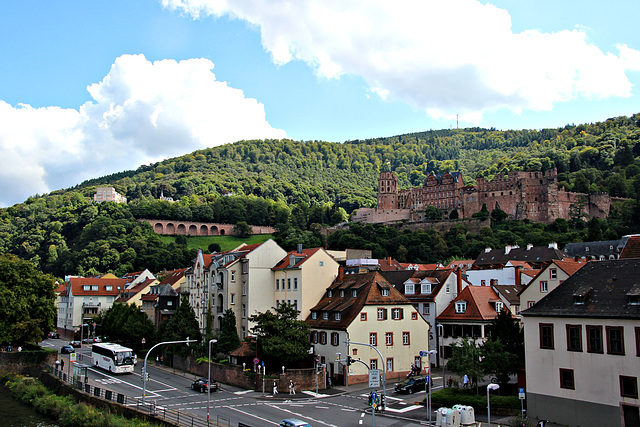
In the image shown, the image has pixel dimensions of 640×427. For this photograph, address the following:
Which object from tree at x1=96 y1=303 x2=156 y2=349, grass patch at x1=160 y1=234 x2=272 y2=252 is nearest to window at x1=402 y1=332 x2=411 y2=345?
tree at x1=96 y1=303 x2=156 y2=349

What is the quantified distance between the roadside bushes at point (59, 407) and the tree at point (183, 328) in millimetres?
14161

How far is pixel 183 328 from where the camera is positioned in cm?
6456

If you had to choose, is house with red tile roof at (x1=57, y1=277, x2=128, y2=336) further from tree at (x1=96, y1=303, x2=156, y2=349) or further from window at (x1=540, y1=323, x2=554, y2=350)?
window at (x1=540, y1=323, x2=554, y2=350)

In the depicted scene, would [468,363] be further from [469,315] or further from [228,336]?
[228,336]

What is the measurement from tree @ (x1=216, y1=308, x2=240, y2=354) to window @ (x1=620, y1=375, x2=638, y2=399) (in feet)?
119

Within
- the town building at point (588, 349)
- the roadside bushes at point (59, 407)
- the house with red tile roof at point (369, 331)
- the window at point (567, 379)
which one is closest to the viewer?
the town building at point (588, 349)

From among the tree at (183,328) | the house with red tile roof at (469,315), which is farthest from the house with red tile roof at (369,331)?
the tree at (183,328)

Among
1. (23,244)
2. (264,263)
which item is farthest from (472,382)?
(23,244)

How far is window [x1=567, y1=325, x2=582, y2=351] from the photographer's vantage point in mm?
35156

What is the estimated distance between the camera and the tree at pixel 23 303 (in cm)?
6178

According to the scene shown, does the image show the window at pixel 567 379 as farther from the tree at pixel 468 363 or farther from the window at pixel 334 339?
the window at pixel 334 339

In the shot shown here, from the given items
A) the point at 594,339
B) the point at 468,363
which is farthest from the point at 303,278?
the point at 594,339

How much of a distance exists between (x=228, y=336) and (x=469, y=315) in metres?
23.8

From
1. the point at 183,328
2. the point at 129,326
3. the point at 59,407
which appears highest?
the point at 183,328
